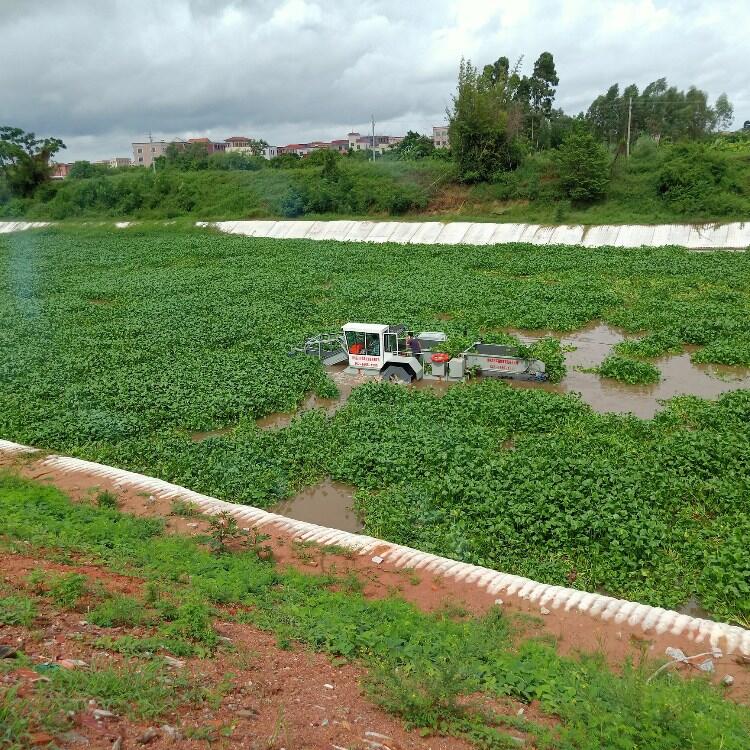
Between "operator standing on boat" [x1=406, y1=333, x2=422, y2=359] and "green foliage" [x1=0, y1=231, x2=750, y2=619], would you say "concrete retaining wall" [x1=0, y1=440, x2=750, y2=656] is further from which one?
"operator standing on boat" [x1=406, y1=333, x2=422, y2=359]

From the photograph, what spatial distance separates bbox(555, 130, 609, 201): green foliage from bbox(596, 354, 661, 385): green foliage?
79.3 ft

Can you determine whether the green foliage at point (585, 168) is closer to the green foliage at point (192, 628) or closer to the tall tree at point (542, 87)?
the tall tree at point (542, 87)

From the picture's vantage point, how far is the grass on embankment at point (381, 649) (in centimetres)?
503

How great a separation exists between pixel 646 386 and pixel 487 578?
9210mm

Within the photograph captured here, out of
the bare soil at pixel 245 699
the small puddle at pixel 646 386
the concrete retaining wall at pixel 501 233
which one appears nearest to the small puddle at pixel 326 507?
the bare soil at pixel 245 699

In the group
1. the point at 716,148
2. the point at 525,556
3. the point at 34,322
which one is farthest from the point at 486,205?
the point at 525,556

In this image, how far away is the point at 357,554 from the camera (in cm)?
901

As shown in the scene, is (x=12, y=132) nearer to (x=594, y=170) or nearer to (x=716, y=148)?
(x=594, y=170)

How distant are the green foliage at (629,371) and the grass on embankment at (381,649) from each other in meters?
10.0

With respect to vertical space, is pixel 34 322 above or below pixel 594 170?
below

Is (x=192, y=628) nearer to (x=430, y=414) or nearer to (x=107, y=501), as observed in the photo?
(x=107, y=501)

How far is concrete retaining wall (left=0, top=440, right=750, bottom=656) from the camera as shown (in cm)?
707

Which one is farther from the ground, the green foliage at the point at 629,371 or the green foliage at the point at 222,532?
the green foliage at the point at 629,371

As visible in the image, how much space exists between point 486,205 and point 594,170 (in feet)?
24.8
